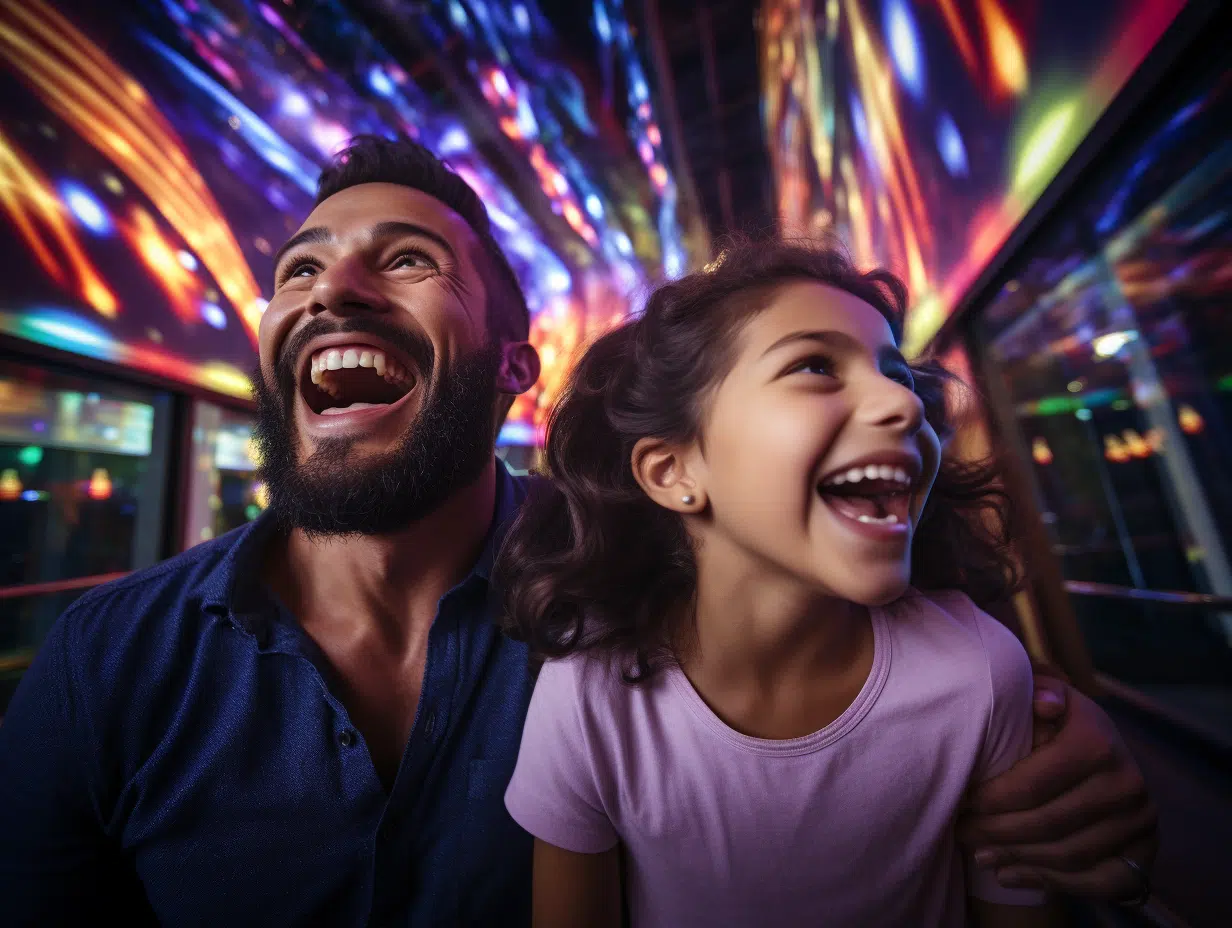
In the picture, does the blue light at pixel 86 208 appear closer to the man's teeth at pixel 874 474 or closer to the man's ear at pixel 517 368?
the man's ear at pixel 517 368

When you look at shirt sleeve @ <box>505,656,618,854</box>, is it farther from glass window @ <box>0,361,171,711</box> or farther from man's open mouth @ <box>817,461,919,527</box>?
glass window @ <box>0,361,171,711</box>

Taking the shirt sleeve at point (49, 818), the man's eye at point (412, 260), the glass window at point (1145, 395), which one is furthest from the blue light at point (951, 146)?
the shirt sleeve at point (49, 818)

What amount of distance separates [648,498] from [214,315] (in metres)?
1.93

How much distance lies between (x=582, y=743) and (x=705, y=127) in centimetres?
300

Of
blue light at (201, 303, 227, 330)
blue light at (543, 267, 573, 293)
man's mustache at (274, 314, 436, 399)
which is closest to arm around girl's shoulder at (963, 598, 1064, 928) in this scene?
man's mustache at (274, 314, 436, 399)

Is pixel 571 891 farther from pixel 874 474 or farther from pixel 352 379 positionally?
pixel 352 379

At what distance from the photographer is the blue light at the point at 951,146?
3.36 ft

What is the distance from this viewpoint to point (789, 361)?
49 centimetres

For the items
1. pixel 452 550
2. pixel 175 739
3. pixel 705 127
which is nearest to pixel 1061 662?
pixel 452 550

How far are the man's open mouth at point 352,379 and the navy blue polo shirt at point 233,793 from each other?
383mm

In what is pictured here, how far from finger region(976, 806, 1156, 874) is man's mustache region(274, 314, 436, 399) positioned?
1029 millimetres

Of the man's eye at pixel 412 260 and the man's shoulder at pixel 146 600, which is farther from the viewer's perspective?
the man's eye at pixel 412 260

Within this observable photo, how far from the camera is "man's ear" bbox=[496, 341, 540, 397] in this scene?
957 mm

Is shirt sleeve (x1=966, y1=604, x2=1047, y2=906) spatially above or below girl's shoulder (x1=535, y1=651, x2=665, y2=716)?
below
